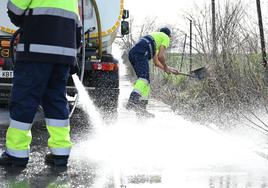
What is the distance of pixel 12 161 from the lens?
4746 millimetres

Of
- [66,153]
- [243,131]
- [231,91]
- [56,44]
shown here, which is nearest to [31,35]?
[56,44]

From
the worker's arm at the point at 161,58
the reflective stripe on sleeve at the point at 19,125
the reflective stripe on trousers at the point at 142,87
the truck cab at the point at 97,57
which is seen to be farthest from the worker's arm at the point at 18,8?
the worker's arm at the point at 161,58

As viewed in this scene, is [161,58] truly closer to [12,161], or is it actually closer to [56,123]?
[56,123]

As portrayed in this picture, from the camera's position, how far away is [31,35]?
4703 mm

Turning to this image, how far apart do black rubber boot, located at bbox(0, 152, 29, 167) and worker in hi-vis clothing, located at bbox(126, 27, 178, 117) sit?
450 cm

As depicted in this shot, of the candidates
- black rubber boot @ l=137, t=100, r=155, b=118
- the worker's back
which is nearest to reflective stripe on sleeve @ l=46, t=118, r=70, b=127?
the worker's back

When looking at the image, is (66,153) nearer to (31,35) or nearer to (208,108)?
(31,35)

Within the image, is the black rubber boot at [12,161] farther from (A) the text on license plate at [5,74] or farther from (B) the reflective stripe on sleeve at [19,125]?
(A) the text on license plate at [5,74]

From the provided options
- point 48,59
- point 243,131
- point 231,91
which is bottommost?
point 243,131

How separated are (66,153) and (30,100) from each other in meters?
0.61

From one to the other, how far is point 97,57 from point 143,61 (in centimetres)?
86

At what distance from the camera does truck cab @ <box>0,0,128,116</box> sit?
340 inches

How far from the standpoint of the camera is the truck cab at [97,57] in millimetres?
8625

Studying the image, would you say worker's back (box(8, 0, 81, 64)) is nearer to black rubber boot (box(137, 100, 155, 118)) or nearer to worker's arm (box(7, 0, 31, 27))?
worker's arm (box(7, 0, 31, 27))
